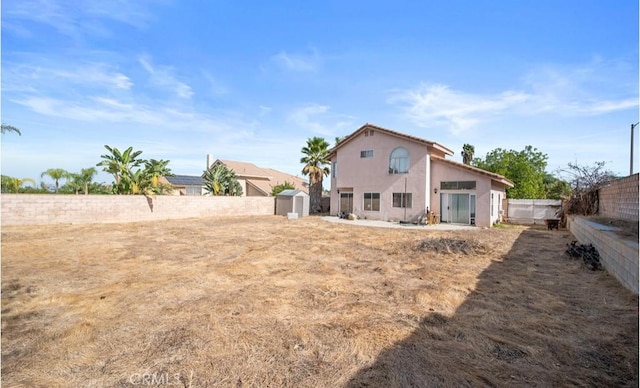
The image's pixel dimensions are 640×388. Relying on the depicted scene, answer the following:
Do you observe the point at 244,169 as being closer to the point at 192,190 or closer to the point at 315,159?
the point at 192,190

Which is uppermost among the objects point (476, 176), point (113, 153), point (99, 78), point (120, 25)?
point (120, 25)

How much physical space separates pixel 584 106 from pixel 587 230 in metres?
6.25

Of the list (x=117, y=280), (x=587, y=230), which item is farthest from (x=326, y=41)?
(x=587, y=230)

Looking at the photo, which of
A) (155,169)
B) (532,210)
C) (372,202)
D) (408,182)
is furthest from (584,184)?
(155,169)

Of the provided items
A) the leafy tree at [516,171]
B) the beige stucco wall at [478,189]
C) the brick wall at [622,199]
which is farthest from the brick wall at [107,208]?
the leafy tree at [516,171]

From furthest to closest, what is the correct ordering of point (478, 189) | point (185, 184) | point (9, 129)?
point (185, 184) < point (478, 189) < point (9, 129)

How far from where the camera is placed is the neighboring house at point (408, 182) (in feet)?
63.6

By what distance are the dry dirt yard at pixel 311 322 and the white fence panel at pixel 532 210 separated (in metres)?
14.9

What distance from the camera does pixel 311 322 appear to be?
458 cm

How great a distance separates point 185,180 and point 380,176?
81.3 feet

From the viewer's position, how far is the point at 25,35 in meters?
7.59

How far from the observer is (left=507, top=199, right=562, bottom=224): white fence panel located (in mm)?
21203

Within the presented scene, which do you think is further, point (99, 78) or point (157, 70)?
point (157, 70)

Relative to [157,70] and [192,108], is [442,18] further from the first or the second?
[192,108]
